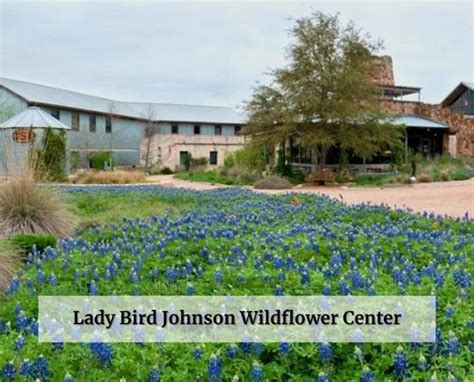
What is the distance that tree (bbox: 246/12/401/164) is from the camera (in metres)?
20.5

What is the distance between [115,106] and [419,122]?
76.3 ft

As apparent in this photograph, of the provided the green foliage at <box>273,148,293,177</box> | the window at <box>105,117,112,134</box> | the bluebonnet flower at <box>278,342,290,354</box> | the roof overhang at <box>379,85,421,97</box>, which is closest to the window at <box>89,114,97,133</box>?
the window at <box>105,117,112,134</box>

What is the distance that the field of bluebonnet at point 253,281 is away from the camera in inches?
81.0

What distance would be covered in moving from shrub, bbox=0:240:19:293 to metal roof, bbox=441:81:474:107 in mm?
38466

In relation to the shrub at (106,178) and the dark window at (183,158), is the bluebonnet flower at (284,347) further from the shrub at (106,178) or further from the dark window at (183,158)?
the dark window at (183,158)

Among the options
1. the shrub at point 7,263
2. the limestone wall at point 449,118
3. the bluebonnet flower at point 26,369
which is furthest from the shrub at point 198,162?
the bluebonnet flower at point 26,369

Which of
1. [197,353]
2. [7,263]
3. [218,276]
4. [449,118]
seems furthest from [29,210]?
[449,118]

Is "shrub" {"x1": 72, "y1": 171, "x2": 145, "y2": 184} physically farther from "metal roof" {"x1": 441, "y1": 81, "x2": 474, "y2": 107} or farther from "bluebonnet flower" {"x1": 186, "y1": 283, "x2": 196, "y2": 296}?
"metal roof" {"x1": 441, "y1": 81, "x2": 474, "y2": 107}

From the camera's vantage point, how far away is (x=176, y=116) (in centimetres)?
4381

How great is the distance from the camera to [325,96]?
20.8m

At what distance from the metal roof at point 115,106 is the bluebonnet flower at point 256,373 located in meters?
26.8

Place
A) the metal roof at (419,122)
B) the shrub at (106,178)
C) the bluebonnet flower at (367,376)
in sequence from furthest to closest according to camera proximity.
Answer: the metal roof at (419,122) → the shrub at (106,178) → the bluebonnet flower at (367,376)

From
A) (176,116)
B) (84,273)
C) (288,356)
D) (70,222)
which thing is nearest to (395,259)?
(288,356)

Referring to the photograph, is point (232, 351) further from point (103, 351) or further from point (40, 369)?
point (40, 369)
